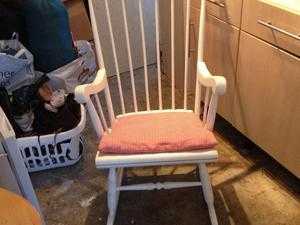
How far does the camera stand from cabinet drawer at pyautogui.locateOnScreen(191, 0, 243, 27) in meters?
1.54

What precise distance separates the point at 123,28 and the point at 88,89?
54.5 inches

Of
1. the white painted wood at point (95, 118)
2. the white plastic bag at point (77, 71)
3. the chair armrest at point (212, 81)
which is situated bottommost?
the white plastic bag at point (77, 71)

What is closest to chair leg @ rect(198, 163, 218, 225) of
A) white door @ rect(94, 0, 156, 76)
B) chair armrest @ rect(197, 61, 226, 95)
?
chair armrest @ rect(197, 61, 226, 95)

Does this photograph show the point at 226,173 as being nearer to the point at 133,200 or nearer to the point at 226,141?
the point at 226,141

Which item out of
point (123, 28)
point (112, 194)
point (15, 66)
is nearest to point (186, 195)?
point (112, 194)

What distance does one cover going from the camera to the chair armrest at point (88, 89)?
122 centimetres

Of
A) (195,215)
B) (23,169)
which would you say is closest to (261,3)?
(195,215)

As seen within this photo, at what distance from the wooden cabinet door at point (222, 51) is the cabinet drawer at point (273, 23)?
11cm

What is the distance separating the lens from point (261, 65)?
59.0 inches

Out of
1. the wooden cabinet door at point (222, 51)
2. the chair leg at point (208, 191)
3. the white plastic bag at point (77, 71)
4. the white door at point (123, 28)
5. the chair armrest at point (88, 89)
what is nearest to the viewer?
the chair armrest at point (88, 89)

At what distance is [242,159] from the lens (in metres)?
1.84

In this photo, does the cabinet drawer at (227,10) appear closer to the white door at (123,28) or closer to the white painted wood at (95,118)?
the white painted wood at (95,118)

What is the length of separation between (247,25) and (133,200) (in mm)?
932

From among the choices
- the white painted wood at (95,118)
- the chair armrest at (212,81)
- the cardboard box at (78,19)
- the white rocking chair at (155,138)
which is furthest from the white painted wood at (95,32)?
the cardboard box at (78,19)
